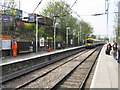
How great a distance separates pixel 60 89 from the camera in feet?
22.8

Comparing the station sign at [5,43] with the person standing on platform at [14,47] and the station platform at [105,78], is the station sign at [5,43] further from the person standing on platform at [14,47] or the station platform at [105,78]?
the station platform at [105,78]

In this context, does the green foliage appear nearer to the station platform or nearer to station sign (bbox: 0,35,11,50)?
station sign (bbox: 0,35,11,50)

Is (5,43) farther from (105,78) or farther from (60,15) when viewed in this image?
(60,15)

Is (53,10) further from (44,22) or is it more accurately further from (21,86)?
(21,86)

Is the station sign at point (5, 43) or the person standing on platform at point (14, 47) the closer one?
the station sign at point (5, 43)

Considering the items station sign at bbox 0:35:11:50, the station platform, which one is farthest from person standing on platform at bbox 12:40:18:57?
the station platform

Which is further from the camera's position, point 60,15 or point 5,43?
point 60,15

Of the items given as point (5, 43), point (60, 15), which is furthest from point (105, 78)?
point (60, 15)

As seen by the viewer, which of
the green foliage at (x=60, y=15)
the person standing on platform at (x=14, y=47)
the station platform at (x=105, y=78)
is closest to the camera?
the station platform at (x=105, y=78)

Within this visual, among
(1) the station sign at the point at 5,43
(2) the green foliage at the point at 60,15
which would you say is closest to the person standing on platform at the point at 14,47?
(1) the station sign at the point at 5,43

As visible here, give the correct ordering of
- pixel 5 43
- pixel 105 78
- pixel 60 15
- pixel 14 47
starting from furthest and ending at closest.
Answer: pixel 60 15 → pixel 14 47 → pixel 5 43 → pixel 105 78

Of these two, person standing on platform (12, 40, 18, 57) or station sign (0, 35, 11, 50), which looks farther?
person standing on platform (12, 40, 18, 57)

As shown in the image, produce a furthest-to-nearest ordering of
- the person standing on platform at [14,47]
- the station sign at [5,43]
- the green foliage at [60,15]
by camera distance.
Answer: the green foliage at [60,15]
the person standing on platform at [14,47]
the station sign at [5,43]

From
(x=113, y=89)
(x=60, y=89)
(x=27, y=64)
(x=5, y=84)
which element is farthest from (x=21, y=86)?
(x=27, y=64)
